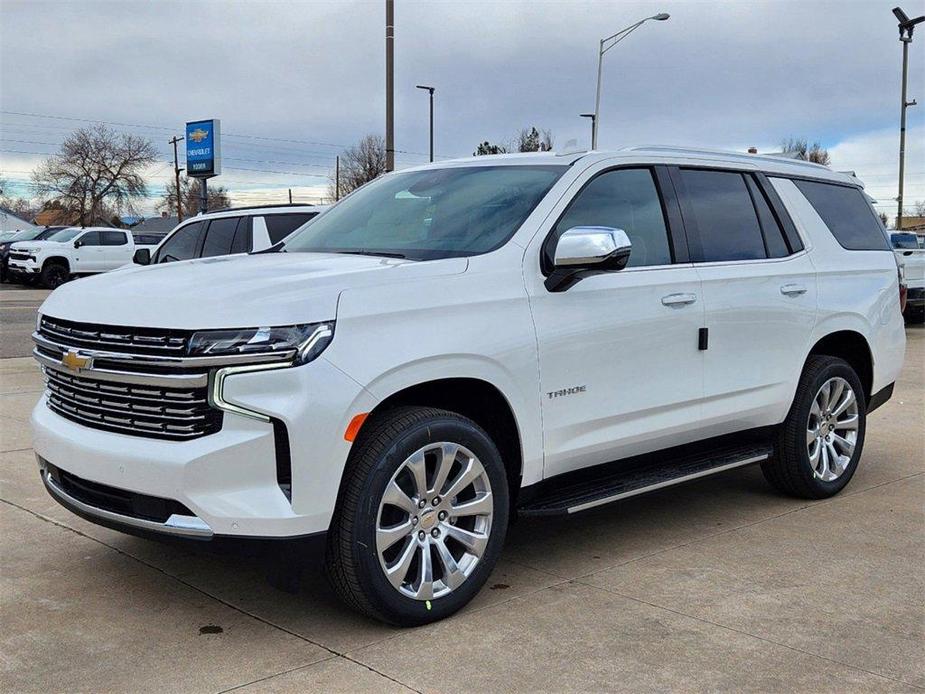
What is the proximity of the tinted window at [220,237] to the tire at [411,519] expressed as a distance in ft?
28.5

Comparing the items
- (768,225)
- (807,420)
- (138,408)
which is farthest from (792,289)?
(138,408)

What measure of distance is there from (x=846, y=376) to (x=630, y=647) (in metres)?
3.02

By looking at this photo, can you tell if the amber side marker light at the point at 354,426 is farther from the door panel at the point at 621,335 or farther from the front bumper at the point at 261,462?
the door panel at the point at 621,335

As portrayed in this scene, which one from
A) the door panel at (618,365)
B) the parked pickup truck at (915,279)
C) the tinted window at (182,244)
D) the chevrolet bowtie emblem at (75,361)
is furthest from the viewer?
the parked pickup truck at (915,279)

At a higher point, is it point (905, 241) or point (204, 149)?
point (204, 149)

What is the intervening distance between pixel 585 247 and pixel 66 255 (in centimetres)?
2665

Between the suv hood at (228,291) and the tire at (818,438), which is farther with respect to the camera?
the tire at (818,438)

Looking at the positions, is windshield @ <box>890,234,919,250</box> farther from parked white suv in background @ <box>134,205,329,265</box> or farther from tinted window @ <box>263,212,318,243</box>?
parked white suv in background @ <box>134,205,329,265</box>

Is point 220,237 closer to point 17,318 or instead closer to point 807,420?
point 17,318

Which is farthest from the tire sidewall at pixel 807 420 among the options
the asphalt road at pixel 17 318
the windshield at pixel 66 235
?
the windshield at pixel 66 235

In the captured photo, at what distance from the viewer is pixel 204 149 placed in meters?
26.5

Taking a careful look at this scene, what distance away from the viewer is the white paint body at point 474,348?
3564 mm

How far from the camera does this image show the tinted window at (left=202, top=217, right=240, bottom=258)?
12.2 m

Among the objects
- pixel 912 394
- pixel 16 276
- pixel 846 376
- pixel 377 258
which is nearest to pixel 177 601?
pixel 377 258
